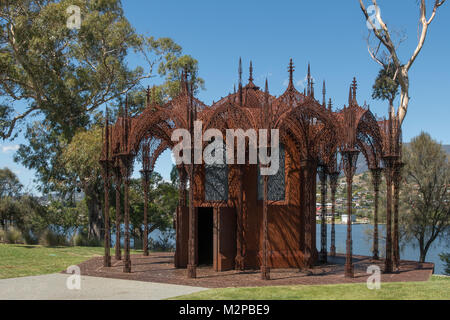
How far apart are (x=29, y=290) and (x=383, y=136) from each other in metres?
10.6

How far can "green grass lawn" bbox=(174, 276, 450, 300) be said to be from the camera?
8.81 metres

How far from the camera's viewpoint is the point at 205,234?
1513 centimetres

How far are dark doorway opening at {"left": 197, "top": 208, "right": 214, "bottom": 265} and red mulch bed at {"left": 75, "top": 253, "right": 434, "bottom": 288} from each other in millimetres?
1136

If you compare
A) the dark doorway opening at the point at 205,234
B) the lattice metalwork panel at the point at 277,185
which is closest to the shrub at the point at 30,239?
the dark doorway opening at the point at 205,234

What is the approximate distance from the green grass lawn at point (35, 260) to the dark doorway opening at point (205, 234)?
4.15 m

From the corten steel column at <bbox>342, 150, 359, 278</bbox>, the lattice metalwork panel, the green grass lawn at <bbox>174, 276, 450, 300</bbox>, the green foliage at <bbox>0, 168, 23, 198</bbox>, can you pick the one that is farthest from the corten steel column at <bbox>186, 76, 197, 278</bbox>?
the green foliage at <bbox>0, 168, 23, 198</bbox>

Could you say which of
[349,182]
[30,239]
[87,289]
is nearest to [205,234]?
[349,182]

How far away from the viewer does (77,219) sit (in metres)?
32.4

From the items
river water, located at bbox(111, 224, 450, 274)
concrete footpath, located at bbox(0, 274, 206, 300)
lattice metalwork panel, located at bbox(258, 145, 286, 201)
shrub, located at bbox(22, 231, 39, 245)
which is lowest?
river water, located at bbox(111, 224, 450, 274)

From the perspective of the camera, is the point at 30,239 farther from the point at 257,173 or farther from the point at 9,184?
the point at 257,173

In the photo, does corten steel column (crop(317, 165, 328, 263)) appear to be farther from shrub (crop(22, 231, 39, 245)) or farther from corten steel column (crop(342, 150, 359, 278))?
shrub (crop(22, 231, 39, 245))

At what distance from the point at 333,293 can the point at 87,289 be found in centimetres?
536

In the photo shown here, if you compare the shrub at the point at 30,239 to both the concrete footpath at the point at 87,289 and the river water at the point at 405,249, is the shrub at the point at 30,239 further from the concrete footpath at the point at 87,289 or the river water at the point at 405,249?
the river water at the point at 405,249

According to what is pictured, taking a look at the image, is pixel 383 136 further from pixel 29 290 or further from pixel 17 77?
pixel 17 77
